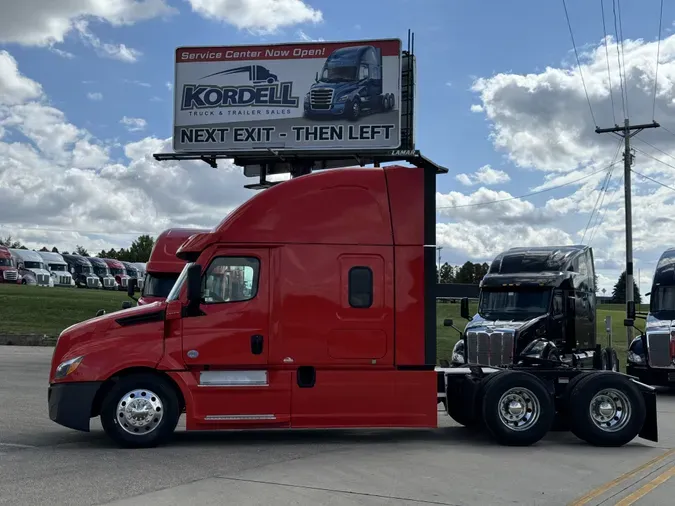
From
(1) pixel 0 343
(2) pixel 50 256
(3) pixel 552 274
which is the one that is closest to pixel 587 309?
(3) pixel 552 274

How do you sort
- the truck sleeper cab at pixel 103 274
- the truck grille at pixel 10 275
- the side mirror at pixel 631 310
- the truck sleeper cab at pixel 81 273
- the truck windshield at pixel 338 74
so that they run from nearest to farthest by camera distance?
1. the side mirror at pixel 631 310
2. the truck windshield at pixel 338 74
3. the truck grille at pixel 10 275
4. the truck sleeper cab at pixel 81 273
5. the truck sleeper cab at pixel 103 274

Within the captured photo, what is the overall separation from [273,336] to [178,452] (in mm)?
1755

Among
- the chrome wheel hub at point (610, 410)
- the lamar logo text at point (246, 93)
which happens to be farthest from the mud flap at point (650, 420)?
the lamar logo text at point (246, 93)

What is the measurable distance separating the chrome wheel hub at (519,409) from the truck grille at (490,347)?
A: 23.0ft

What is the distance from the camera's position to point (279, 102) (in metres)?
25.4

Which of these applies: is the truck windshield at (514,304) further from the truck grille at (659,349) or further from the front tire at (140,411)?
the front tire at (140,411)

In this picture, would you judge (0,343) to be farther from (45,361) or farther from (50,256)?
(50,256)

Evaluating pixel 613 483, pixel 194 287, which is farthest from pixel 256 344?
pixel 613 483

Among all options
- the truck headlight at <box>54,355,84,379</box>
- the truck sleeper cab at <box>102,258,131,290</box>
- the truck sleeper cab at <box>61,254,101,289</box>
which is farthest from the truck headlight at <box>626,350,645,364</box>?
the truck sleeper cab at <box>102,258,131,290</box>

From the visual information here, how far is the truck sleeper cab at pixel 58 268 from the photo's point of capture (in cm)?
7119

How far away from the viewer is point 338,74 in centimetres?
2511

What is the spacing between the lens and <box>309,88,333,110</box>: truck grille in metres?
25.1

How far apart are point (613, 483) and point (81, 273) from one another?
77.2 metres

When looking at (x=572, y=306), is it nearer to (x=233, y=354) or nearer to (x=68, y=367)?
(x=233, y=354)
